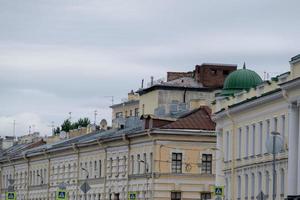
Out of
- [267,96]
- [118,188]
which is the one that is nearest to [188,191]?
[118,188]

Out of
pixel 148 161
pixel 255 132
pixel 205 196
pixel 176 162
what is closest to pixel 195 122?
pixel 176 162

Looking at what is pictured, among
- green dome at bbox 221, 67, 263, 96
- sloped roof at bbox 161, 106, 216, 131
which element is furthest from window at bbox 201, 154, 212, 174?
green dome at bbox 221, 67, 263, 96

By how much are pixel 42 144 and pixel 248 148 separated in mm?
61602

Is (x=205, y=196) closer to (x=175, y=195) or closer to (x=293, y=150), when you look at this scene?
(x=175, y=195)

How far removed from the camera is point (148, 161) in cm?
8988

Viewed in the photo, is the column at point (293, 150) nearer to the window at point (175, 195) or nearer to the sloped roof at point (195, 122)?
the sloped roof at point (195, 122)

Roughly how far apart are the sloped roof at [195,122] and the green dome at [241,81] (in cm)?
1162

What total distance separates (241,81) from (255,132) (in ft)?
25.5

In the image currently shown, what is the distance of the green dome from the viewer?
7588 centimetres

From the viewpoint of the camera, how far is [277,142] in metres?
44.5

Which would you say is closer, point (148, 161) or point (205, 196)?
point (205, 196)

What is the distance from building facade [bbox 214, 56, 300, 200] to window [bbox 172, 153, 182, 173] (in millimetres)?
9946

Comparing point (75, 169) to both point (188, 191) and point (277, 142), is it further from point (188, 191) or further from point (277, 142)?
point (277, 142)

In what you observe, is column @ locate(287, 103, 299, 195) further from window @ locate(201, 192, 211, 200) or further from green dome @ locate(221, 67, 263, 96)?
window @ locate(201, 192, 211, 200)
